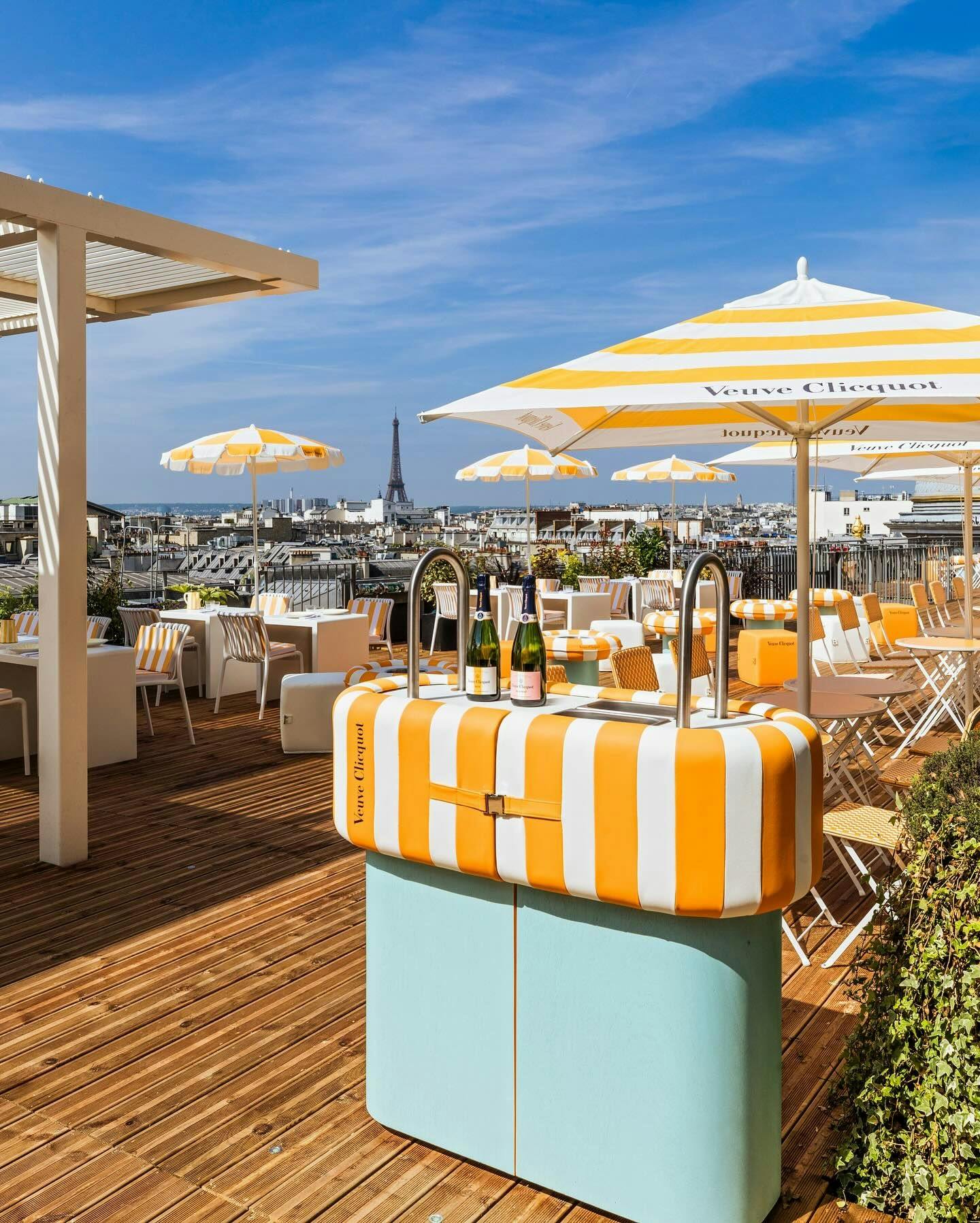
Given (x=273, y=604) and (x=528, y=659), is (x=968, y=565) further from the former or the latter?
(x=273, y=604)

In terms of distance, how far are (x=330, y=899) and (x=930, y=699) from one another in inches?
251

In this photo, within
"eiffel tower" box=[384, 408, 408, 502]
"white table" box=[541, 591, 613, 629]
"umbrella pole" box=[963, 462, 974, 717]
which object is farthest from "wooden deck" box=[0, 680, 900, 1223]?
"eiffel tower" box=[384, 408, 408, 502]

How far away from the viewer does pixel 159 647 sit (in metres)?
8.09

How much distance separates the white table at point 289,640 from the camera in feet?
32.9

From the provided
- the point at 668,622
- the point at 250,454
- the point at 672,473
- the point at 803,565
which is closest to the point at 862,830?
the point at 803,565

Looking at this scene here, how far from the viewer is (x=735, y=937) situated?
2.36 m

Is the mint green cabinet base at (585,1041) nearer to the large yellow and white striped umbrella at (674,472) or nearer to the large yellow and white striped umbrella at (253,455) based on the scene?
the large yellow and white striped umbrella at (253,455)

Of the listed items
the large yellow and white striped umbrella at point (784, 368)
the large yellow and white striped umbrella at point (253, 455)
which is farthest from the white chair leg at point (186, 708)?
→ the large yellow and white striped umbrella at point (784, 368)

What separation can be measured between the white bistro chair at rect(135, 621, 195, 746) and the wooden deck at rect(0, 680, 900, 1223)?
2.21m

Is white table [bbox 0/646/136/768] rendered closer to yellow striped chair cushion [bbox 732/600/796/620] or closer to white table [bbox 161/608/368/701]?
white table [bbox 161/608/368/701]

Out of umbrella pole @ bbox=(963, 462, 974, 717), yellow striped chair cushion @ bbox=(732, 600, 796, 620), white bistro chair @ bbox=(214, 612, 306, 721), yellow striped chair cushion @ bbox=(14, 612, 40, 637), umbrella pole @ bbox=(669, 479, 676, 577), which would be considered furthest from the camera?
umbrella pole @ bbox=(669, 479, 676, 577)

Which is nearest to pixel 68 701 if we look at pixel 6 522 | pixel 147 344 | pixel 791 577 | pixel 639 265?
pixel 6 522

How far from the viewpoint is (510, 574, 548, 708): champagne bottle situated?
2723 millimetres

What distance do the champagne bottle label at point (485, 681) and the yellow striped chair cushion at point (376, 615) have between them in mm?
7933
